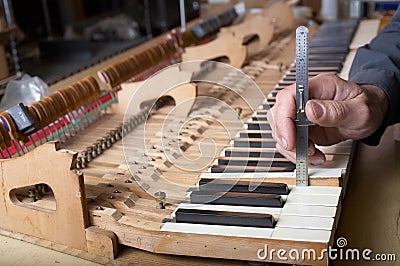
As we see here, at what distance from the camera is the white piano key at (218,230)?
41.4 inches

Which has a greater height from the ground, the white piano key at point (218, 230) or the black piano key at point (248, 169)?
the white piano key at point (218, 230)

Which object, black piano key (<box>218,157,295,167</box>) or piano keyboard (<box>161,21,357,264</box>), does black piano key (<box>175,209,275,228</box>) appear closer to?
piano keyboard (<box>161,21,357,264</box>)

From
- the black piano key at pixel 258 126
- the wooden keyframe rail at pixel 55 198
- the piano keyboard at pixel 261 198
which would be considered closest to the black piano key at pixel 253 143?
the piano keyboard at pixel 261 198

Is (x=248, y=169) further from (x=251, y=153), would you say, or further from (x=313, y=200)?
(x=313, y=200)

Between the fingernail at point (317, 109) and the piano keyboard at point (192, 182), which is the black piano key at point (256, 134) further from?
the fingernail at point (317, 109)

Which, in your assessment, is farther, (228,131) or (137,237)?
(228,131)

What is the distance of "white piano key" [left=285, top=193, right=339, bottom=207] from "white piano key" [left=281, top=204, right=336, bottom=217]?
0.01m

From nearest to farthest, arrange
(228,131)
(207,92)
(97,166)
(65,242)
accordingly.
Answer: (65,242)
(97,166)
(228,131)
(207,92)

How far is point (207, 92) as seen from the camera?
2059 millimetres

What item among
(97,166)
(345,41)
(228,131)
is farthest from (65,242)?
(345,41)

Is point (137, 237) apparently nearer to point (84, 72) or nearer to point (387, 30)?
point (387, 30)

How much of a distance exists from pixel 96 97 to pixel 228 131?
46cm

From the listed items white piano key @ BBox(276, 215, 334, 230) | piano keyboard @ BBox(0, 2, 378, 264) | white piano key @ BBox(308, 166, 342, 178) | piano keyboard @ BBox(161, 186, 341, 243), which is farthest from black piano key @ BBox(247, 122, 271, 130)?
white piano key @ BBox(276, 215, 334, 230)

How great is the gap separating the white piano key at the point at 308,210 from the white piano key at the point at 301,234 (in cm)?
6
